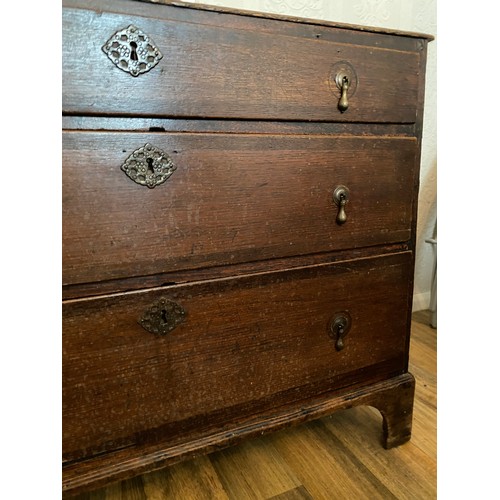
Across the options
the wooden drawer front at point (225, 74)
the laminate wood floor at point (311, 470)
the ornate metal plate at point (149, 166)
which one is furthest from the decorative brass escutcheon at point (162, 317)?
the laminate wood floor at point (311, 470)

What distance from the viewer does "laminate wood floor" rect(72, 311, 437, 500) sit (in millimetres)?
973

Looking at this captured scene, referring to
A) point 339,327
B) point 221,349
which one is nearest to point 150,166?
point 221,349

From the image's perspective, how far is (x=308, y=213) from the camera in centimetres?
87

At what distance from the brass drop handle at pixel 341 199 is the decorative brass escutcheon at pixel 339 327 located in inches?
8.9

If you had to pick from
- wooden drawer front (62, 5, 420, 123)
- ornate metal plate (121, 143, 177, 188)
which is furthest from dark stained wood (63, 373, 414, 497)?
wooden drawer front (62, 5, 420, 123)

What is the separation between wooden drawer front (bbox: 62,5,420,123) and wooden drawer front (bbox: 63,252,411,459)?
1.06 ft

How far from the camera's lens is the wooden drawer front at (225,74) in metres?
0.65

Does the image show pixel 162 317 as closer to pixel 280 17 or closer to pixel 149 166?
pixel 149 166

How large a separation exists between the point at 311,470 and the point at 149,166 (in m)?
0.83

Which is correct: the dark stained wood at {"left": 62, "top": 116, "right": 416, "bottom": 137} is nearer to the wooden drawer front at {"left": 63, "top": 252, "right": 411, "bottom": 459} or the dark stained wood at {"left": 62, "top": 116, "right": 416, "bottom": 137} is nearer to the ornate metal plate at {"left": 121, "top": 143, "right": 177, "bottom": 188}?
the ornate metal plate at {"left": 121, "top": 143, "right": 177, "bottom": 188}

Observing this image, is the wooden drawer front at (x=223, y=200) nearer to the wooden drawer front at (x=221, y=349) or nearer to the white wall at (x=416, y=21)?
the wooden drawer front at (x=221, y=349)
